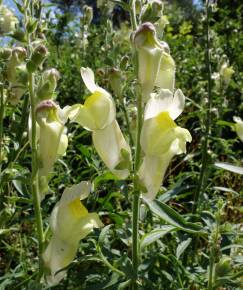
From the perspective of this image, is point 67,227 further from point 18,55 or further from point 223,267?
point 18,55

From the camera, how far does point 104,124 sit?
1.77 meters

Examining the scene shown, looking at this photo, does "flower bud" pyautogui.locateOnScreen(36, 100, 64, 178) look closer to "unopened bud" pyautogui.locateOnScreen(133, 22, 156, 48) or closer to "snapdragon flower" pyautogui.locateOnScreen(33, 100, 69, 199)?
"snapdragon flower" pyautogui.locateOnScreen(33, 100, 69, 199)

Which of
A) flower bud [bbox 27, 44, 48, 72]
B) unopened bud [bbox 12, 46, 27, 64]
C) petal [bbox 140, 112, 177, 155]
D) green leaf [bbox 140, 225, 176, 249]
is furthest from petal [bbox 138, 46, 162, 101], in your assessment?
unopened bud [bbox 12, 46, 27, 64]

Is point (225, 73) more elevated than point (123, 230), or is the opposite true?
point (225, 73)

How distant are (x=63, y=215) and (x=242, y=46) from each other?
7066 millimetres

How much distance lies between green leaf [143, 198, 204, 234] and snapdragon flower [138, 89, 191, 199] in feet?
0.20

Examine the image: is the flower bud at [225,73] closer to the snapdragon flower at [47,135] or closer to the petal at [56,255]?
the snapdragon flower at [47,135]

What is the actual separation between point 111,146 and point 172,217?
33cm

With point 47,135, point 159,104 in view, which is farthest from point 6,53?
point 159,104

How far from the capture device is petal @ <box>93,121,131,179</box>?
5.82 ft

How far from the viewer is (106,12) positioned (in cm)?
370

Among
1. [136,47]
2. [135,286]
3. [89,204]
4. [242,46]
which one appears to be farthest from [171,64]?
[242,46]

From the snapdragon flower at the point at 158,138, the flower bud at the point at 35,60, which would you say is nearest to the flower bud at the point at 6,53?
the flower bud at the point at 35,60

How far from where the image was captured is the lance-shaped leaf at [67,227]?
1566 mm
